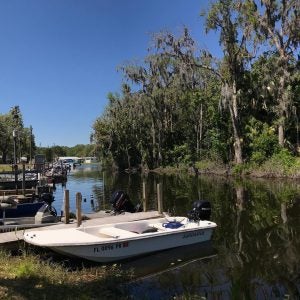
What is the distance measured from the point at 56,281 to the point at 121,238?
3.46 m

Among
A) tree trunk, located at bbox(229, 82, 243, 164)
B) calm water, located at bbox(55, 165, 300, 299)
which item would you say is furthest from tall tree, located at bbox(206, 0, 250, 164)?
calm water, located at bbox(55, 165, 300, 299)

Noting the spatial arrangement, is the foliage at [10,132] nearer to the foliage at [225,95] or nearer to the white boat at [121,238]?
the foliage at [225,95]

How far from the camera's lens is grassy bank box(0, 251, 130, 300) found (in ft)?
25.2

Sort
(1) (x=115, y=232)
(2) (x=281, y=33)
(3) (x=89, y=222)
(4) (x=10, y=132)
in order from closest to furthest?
(1) (x=115, y=232), (3) (x=89, y=222), (2) (x=281, y=33), (4) (x=10, y=132)

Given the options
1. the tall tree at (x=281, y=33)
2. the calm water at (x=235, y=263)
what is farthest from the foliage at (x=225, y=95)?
the calm water at (x=235, y=263)

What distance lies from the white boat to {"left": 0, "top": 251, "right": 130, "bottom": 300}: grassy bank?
42cm

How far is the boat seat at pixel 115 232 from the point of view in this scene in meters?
12.7

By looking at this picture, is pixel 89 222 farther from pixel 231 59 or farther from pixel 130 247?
pixel 231 59

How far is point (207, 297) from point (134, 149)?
66.0 metres

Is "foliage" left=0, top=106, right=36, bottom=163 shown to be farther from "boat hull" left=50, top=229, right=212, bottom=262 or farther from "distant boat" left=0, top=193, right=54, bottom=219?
"boat hull" left=50, top=229, right=212, bottom=262

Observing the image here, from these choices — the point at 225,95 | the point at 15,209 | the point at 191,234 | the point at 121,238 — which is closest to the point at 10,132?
the point at 225,95

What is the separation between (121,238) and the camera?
1234 cm

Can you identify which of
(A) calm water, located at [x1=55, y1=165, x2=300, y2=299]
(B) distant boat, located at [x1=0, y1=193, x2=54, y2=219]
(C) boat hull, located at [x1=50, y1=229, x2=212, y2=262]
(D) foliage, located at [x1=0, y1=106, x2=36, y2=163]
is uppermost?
(D) foliage, located at [x1=0, y1=106, x2=36, y2=163]

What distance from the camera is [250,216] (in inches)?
749
